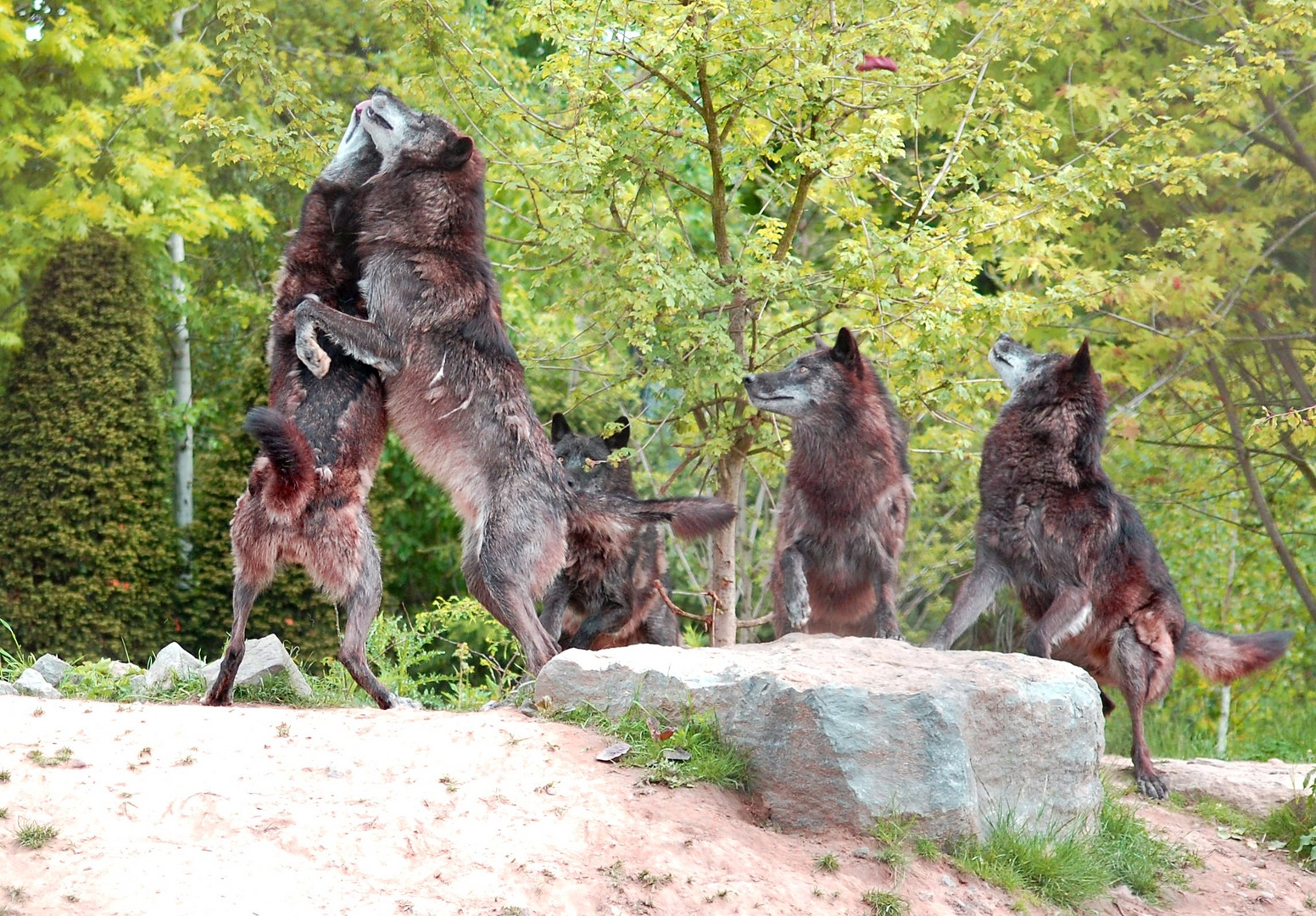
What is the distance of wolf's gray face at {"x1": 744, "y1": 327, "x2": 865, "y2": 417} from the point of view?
23.5 feet

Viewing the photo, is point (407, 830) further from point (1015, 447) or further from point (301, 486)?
point (1015, 447)

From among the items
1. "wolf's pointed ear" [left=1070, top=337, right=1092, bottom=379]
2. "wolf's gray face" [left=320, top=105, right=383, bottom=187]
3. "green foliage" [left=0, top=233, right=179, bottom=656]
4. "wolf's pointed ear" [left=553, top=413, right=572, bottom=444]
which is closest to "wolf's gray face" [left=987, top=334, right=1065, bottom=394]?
"wolf's pointed ear" [left=1070, top=337, right=1092, bottom=379]

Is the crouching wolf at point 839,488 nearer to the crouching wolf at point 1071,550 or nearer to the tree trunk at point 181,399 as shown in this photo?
the crouching wolf at point 1071,550

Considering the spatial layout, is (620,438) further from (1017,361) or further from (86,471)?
(86,471)

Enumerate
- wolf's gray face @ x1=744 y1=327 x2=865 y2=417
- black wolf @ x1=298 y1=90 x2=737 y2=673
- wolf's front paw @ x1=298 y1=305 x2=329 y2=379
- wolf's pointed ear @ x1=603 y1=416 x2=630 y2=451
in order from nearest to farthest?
wolf's front paw @ x1=298 y1=305 x2=329 y2=379 → black wolf @ x1=298 y1=90 x2=737 y2=673 → wolf's gray face @ x1=744 y1=327 x2=865 y2=417 → wolf's pointed ear @ x1=603 y1=416 x2=630 y2=451

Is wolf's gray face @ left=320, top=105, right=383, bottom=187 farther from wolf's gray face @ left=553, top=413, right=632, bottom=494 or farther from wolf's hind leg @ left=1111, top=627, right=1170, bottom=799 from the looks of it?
wolf's hind leg @ left=1111, top=627, right=1170, bottom=799

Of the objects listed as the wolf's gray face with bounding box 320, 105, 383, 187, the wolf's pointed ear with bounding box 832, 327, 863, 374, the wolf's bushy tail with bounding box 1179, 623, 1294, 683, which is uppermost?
the wolf's gray face with bounding box 320, 105, 383, 187

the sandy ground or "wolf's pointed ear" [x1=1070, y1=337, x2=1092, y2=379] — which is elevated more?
"wolf's pointed ear" [x1=1070, y1=337, x2=1092, y2=379]

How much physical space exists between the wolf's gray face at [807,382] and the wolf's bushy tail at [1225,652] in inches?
97.2

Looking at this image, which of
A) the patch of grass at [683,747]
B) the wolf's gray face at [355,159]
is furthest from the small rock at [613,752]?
the wolf's gray face at [355,159]

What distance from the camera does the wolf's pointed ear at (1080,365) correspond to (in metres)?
6.82

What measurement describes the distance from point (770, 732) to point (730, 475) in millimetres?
3441

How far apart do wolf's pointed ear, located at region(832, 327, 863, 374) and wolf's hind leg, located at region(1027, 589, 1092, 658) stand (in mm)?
1698

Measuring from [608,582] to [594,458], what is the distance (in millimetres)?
1009
